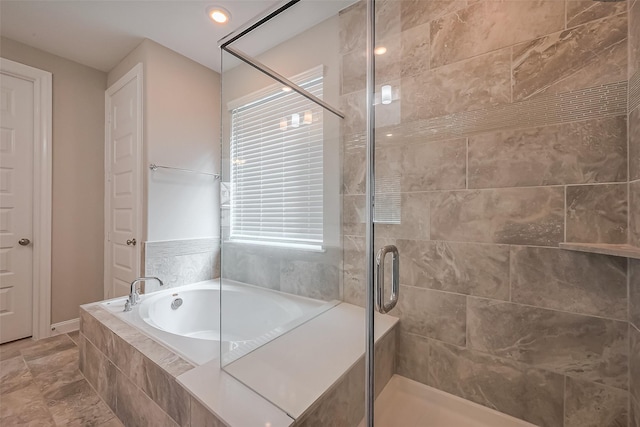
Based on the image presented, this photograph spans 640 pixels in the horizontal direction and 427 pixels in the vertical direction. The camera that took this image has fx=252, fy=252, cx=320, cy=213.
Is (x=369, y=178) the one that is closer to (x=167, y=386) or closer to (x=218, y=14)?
(x=167, y=386)

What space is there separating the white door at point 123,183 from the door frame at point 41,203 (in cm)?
39

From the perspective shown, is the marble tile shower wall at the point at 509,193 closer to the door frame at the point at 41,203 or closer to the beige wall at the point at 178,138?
the beige wall at the point at 178,138

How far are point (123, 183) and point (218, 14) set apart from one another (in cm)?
161

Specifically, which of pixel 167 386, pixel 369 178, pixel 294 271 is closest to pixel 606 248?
pixel 369 178

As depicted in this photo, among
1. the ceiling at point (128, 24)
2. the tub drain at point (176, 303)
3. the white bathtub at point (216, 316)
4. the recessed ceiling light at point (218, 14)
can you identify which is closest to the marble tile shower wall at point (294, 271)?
the white bathtub at point (216, 316)

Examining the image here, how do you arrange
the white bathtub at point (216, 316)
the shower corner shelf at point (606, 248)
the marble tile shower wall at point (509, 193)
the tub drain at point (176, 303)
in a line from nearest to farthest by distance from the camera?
the shower corner shelf at point (606, 248) < the marble tile shower wall at point (509, 193) < the white bathtub at point (216, 316) < the tub drain at point (176, 303)

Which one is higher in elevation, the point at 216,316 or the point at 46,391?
the point at 216,316

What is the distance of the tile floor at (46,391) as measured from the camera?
1.26 meters

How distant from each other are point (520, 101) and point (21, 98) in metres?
3.49

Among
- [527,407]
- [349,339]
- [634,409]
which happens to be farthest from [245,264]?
[634,409]

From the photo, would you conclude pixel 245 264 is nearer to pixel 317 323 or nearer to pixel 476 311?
pixel 317 323

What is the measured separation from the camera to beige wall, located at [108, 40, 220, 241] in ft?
6.68

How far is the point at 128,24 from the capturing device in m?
1.88

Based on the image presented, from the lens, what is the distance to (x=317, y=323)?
4.66 ft
